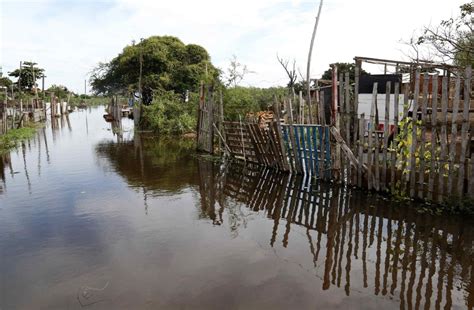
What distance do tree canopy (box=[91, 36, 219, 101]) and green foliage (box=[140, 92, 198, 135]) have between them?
4487 millimetres

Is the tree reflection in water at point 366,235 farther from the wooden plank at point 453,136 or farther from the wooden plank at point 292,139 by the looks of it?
the wooden plank at point 453,136

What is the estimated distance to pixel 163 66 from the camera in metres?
28.2

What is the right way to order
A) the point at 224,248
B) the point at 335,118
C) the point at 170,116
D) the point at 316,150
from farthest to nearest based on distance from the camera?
1. the point at 170,116
2. the point at 316,150
3. the point at 335,118
4. the point at 224,248

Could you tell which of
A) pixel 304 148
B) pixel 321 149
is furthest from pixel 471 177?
pixel 304 148

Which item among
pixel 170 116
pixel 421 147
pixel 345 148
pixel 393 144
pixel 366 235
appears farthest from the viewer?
pixel 170 116

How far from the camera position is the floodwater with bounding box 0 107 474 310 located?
3.65 metres

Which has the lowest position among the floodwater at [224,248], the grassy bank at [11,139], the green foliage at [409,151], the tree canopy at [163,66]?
the floodwater at [224,248]

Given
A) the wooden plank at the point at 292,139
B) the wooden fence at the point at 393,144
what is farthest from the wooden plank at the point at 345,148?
the wooden plank at the point at 292,139

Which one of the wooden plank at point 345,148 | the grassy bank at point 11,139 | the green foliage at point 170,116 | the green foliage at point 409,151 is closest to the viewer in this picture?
the green foliage at point 409,151

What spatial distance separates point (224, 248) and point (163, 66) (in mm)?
25319

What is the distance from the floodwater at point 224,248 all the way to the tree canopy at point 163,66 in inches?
794

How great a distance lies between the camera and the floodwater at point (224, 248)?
12.0ft

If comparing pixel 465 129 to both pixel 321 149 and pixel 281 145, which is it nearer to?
pixel 321 149

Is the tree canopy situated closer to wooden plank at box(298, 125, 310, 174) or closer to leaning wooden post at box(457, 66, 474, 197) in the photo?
wooden plank at box(298, 125, 310, 174)
